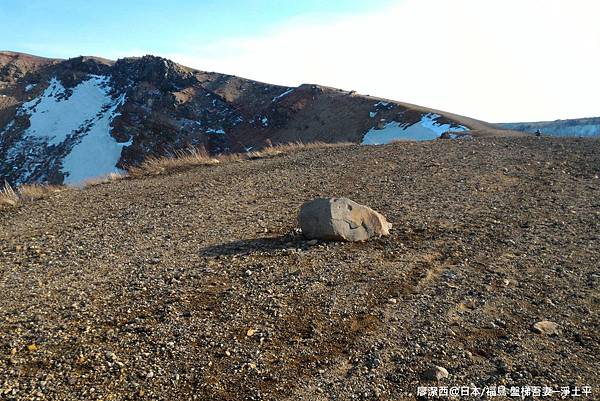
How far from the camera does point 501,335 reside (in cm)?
575

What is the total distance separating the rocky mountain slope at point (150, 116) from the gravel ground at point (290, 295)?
37.5 m

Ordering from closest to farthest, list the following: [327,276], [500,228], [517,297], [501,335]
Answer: [501,335] < [517,297] < [327,276] < [500,228]

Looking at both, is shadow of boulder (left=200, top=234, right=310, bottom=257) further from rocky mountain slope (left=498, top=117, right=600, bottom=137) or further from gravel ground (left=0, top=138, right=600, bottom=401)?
rocky mountain slope (left=498, top=117, right=600, bottom=137)

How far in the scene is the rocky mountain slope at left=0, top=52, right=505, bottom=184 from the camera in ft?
194

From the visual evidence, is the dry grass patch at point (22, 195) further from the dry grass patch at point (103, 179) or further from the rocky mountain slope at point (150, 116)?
the rocky mountain slope at point (150, 116)

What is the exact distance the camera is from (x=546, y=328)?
586 cm

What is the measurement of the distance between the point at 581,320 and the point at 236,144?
65.9m

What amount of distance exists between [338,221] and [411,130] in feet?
140

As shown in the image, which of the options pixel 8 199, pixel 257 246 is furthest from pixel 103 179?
pixel 257 246

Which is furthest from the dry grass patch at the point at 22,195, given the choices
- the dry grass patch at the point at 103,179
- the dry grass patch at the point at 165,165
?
the dry grass patch at the point at 165,165

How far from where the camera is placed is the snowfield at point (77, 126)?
61.5 meters

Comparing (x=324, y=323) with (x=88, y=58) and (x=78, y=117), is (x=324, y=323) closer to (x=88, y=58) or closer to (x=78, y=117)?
(x=78, y=117)

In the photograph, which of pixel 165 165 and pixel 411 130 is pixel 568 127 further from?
pixel 165 165

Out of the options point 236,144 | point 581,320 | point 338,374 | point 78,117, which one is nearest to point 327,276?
point 338,374
